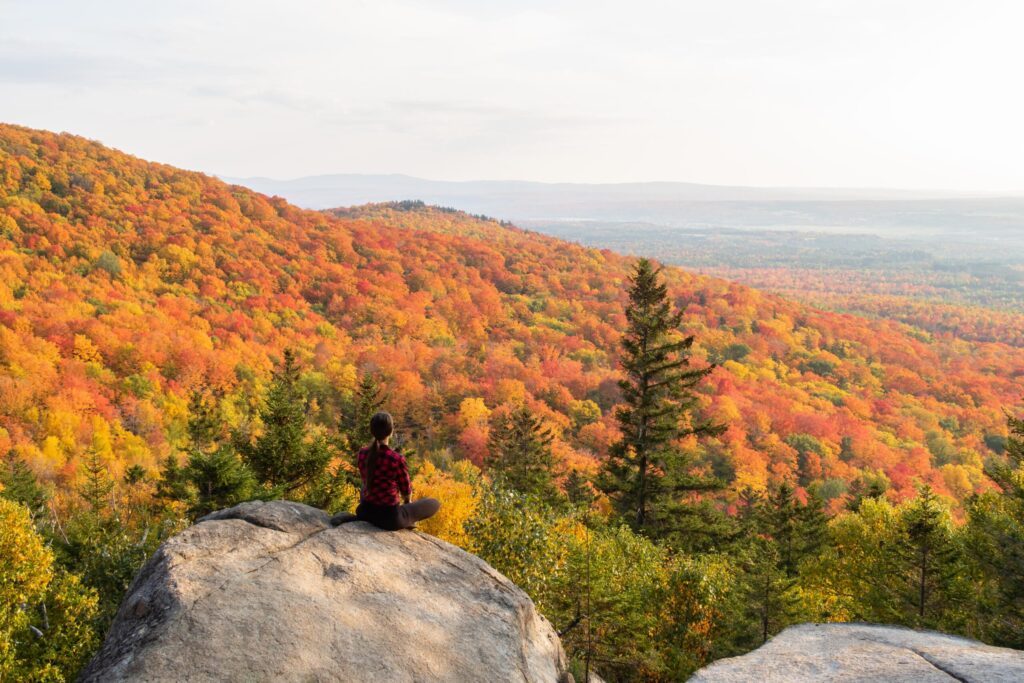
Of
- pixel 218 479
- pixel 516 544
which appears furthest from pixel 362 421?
pixel 516 544

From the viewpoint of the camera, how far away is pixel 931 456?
93562 mm

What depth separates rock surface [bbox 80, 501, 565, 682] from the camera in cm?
716

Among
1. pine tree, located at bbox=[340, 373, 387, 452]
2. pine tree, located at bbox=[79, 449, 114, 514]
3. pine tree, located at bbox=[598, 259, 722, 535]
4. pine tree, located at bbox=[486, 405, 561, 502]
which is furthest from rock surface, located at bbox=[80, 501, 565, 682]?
pine tree, located at bbox=[79, 449, 114, 514]

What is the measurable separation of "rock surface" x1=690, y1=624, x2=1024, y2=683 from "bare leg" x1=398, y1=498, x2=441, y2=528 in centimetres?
564

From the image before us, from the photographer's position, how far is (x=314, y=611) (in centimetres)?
813

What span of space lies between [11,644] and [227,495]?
829 centimetres

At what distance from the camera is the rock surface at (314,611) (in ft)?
23.5

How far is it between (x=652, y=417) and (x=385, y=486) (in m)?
20.9

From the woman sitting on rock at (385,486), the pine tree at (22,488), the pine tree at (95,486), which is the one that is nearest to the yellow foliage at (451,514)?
the woman sitting on rock at (385,486)

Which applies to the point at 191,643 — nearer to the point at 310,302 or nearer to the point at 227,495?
the point at 227,495

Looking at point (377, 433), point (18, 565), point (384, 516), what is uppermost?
point (377, 433)

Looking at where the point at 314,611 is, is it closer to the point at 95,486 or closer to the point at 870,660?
the point at 870,660

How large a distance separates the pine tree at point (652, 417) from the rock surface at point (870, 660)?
16671mm

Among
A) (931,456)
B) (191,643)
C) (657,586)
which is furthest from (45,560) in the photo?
(931,456)
